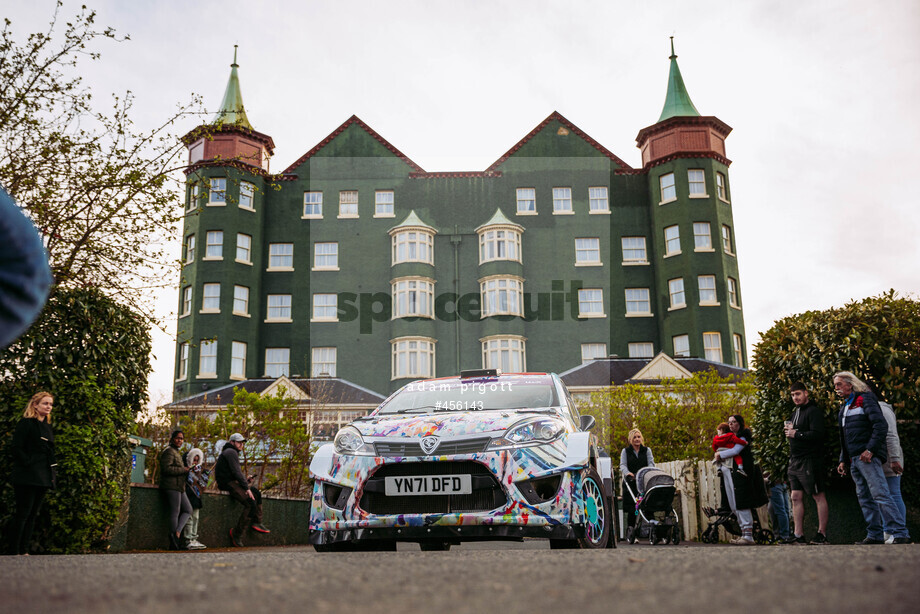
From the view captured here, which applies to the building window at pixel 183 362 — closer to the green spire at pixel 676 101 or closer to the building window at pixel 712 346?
the building window at pixel 712 346

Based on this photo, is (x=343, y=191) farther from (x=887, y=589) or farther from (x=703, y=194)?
(x=887, y=589)

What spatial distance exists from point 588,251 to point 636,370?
8.27 metres

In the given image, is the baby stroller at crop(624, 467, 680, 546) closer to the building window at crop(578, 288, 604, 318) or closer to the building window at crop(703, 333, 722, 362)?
the building window at crop(703, 333, 722, 362)

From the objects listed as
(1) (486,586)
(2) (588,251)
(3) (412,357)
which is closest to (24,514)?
(1) (486,586)

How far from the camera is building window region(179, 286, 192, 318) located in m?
42.3

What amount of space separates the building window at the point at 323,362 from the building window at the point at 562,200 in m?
15.0

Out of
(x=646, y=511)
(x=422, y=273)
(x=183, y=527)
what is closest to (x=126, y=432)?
(x=183, y=527)

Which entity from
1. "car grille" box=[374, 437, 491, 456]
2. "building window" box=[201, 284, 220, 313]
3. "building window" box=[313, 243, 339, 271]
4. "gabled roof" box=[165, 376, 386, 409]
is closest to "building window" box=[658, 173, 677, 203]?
"building window" box=[313, 243, 339, 271]

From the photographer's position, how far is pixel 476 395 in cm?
752

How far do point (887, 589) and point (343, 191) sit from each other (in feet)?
146

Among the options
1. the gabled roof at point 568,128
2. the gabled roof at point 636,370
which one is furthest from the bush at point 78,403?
the gabled roof at point 568,128

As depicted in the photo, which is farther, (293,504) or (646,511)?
(293,504)

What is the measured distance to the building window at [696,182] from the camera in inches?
1719

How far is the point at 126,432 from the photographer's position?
10375 mm
